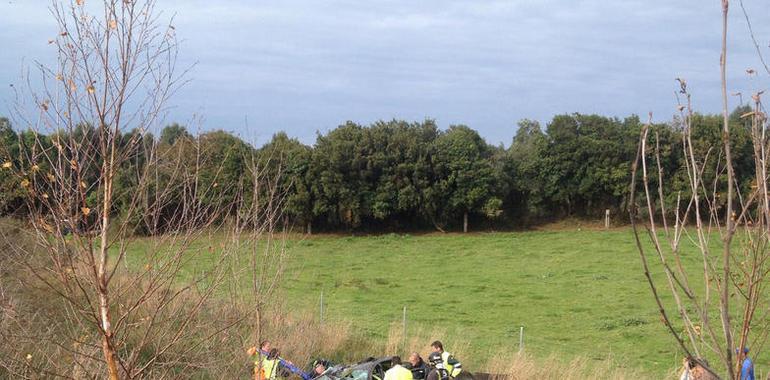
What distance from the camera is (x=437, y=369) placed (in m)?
12.5

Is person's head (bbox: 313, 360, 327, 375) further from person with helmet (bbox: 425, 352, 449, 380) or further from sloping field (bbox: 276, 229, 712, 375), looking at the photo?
Result: sloping field (bbox: 276, 229, 712, 375)

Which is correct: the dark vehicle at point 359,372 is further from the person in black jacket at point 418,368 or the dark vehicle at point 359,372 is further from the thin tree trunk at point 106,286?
the thin tree trunk at point 106,286

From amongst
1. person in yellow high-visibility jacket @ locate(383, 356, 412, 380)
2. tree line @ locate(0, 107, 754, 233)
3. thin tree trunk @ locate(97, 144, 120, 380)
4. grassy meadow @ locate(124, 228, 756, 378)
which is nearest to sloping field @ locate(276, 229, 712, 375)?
grassy meadow @ locate(124, 228, 756, 378)

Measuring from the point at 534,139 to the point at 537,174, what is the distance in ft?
9.77

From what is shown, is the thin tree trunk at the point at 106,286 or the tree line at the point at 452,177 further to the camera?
the tree line at the point at 452,177

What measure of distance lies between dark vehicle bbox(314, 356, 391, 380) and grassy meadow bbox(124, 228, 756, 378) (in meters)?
1.82

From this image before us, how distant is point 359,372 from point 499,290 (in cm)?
1540

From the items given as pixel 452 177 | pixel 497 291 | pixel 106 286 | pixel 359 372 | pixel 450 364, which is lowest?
pixel 497 291

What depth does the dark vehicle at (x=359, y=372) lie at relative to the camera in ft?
41.1

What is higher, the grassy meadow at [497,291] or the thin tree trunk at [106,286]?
the thin tree trunk at [106,286]

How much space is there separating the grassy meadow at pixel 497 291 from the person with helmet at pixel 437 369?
223 centimetres

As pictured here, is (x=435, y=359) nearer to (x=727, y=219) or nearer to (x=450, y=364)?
(x=450, y=364)

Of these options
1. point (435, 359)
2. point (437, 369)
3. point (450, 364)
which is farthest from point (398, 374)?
point (450, 364)

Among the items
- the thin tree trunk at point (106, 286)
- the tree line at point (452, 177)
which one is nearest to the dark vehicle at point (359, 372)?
the thin tree trunk at point (106, 286)
